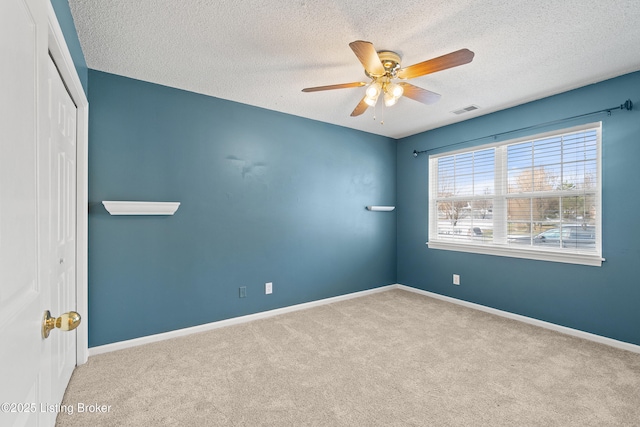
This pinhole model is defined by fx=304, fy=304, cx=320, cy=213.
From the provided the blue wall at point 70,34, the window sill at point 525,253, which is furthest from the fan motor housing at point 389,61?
the window sill at point 525,253

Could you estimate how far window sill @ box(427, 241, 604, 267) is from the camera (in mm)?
2912

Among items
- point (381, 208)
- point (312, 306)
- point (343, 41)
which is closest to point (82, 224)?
point (343, 41)

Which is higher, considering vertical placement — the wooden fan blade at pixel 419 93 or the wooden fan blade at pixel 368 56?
the wooden fan blade at pixel 368 56

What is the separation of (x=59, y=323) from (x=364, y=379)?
198 centimetres

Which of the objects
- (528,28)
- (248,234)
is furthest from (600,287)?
(248,234)

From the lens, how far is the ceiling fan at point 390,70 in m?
1.81

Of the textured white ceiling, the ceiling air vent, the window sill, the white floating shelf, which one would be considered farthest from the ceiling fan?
the window sill

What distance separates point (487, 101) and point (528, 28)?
1.35m

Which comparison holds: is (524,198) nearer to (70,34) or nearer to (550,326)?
(550,326)

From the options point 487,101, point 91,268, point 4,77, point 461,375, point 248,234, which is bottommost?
point 461,375

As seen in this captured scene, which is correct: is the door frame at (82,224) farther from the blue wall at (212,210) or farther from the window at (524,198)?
the window at (524,198)

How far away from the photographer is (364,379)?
7.27 feet

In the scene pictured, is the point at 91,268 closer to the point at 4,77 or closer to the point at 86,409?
the point at 86,409

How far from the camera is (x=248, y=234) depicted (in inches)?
134
